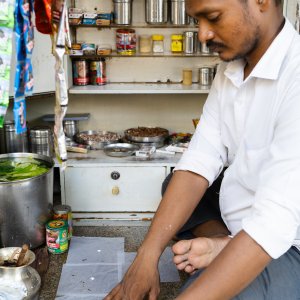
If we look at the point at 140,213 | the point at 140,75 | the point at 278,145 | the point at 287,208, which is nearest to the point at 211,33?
the point at 278,145

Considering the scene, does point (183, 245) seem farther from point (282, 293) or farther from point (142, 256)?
point (282, 293)

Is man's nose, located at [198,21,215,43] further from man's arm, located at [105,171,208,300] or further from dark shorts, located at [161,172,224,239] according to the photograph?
dark shorts, located at [161,172,224,239]

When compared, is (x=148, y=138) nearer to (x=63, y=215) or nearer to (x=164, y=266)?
(x=63, y=215)

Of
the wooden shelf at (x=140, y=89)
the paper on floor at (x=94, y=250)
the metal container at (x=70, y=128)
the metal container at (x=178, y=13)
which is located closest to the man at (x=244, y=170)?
the paper on floor at (x=94, y=250)

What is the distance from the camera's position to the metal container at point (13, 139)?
2215 millimetres

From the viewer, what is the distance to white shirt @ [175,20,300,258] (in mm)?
953

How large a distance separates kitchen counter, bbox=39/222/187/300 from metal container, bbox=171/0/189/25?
3.81ft

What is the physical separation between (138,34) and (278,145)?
67.3 inches

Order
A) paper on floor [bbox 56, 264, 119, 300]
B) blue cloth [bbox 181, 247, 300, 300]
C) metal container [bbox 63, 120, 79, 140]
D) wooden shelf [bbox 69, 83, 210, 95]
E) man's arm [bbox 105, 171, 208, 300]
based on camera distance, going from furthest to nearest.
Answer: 1. metal container [bbox 63, 120, 79, 140]
2. wooden shelf [bbox 69, 83, 210, 95]
3. paper on floor [bbox 56, 264, 119, 300]
4. man's arm [bbox 105, 171, 208, 300]
5. blue cloth [bbox 181, 247, 300, 300]

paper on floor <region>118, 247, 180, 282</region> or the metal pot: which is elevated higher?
the metal pot

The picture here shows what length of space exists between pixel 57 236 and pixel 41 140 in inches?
23.1

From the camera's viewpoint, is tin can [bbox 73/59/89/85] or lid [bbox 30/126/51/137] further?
tin can [bbox 73/59/89/85]

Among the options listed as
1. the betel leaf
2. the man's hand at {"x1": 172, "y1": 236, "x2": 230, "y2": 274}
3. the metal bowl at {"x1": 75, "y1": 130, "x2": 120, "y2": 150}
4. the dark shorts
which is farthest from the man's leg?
the metal bowl at {"x1": 75, "y1": 130, "x2": 120, "y2": 150}

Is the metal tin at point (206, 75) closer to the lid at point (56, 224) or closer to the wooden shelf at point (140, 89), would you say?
the wooden shelf at point (140, 89)
